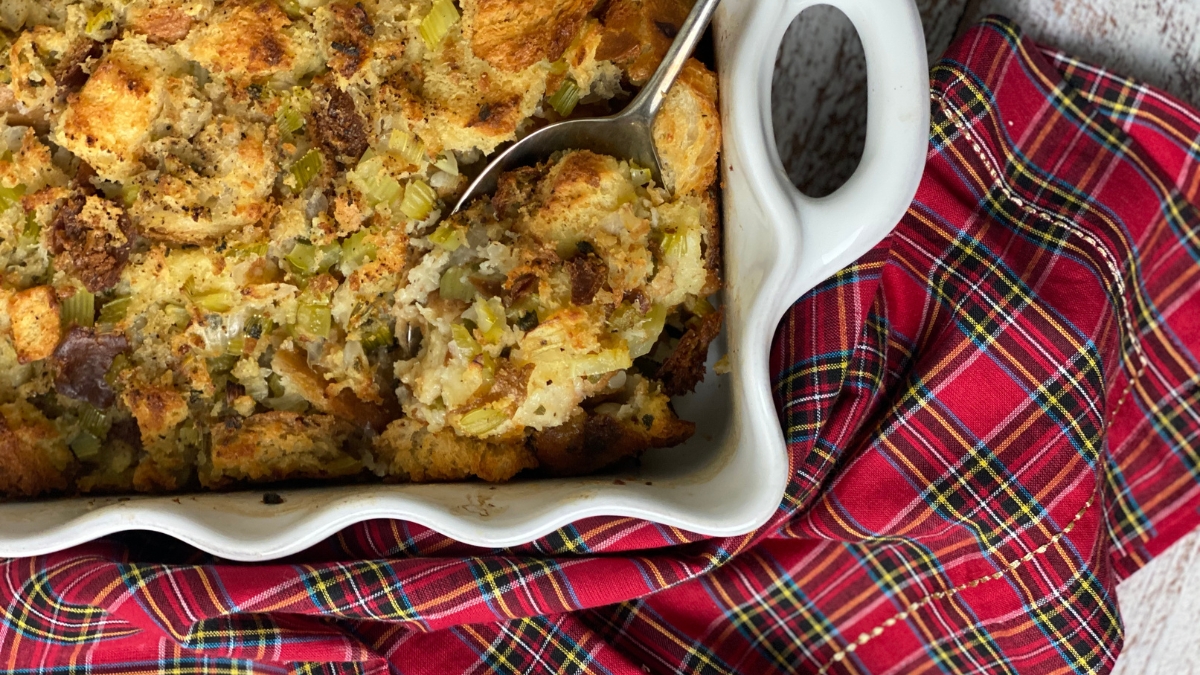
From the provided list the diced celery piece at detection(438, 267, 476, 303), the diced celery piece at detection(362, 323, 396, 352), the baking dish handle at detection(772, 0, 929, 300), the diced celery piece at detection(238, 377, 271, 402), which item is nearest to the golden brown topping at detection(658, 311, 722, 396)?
the baking dish handle at detection(772, 0, 929, 300)

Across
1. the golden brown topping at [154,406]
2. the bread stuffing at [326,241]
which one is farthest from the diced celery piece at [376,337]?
the golden brown topping at [154,406]

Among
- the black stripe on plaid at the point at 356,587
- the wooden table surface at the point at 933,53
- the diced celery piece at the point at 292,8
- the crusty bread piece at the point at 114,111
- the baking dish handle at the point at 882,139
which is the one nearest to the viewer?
the baking dish handle at the point at 882,139

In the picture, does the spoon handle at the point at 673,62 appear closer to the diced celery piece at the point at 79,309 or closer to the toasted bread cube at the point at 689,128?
the toasted bread cube at the point at 689,128

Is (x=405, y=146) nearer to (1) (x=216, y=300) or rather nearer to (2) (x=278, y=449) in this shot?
(1) (x=216, y=300)

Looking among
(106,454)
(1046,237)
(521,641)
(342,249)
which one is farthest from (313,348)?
(1046,237)

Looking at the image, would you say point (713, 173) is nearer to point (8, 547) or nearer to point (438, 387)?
point (438, 387)

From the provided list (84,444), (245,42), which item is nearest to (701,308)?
(245,42)
